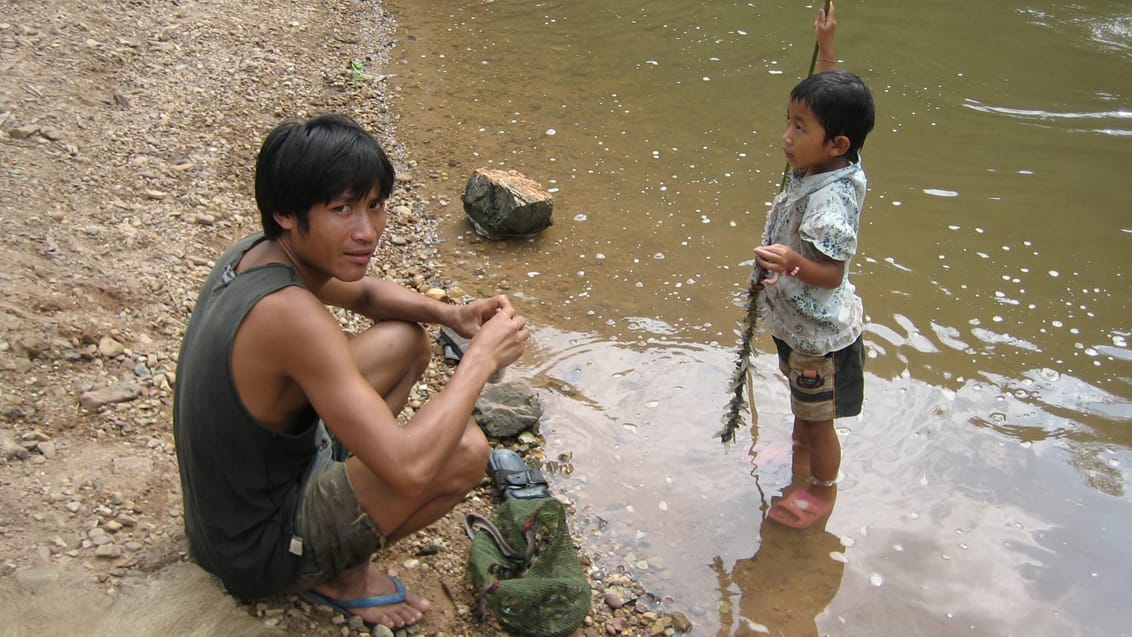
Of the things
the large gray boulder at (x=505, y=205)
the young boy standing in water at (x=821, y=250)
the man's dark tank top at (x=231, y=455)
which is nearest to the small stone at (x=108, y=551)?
the man's dark tank top at (x=231, y=455)

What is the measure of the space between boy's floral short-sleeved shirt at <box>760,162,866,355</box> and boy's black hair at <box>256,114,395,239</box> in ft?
A: 4.50

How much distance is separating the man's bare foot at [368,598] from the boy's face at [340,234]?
0.82m

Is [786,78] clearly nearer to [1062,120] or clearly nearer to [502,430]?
[1062,120]

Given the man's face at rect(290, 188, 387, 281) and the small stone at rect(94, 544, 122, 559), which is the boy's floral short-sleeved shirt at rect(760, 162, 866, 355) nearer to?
the man's face at rect(290, 188, 387, 281)

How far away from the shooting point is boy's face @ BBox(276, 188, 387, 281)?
2146 millimetres

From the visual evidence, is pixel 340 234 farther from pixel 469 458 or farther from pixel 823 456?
pixel 823 456

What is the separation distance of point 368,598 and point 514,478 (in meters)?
0.88

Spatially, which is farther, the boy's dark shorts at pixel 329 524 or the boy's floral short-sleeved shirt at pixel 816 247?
the boy's floral short-sleeved shirt at pixel 816 247

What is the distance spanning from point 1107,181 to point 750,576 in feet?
12.3

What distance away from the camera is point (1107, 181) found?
5453mm

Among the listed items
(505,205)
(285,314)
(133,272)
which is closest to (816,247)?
(285,314)

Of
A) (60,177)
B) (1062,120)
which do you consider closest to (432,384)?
(60,177)

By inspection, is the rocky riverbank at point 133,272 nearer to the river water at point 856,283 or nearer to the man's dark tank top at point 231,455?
the man's dark tank top at point 231,455

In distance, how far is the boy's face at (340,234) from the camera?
215 centimetres
